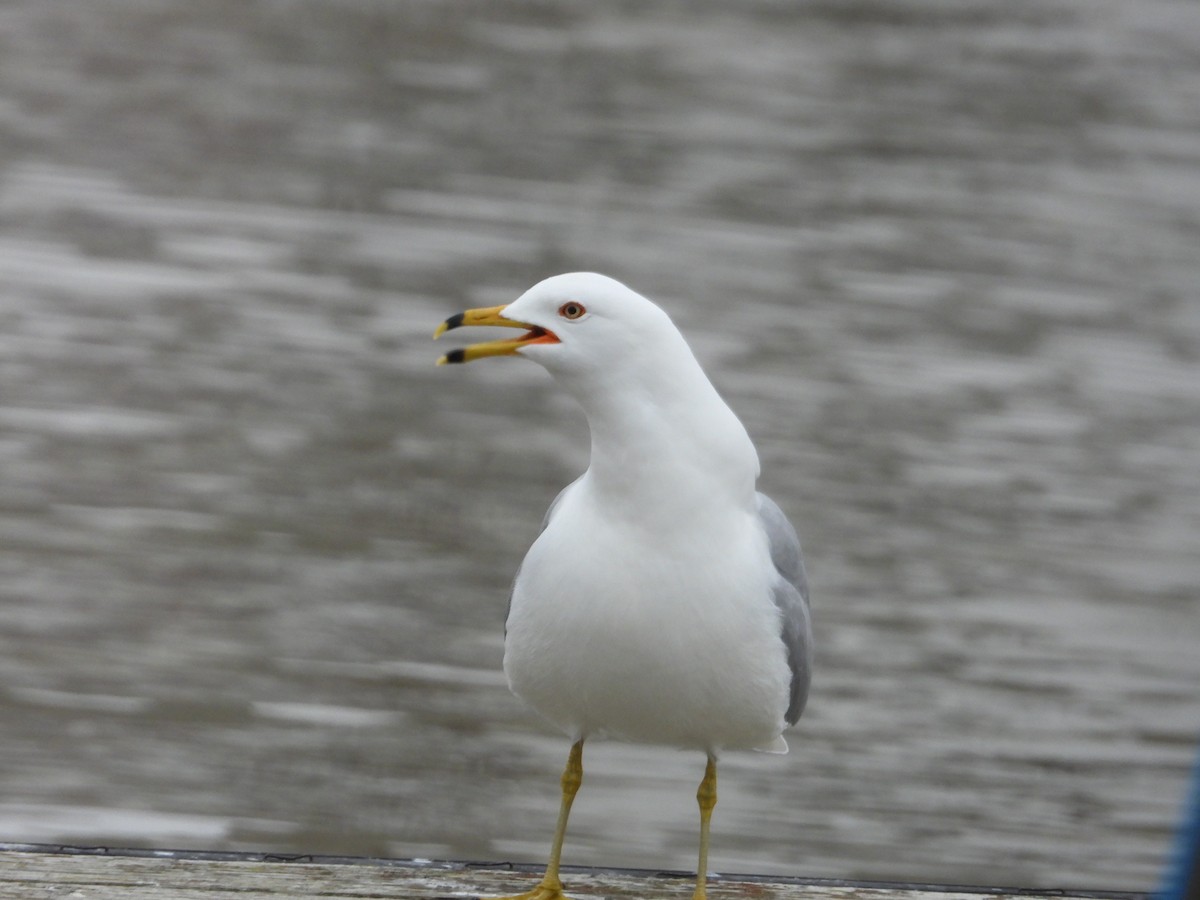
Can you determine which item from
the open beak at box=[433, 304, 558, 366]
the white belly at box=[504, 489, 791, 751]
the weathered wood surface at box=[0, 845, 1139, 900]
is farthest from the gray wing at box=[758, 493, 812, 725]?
the open beak at box=[433, 304, 558, 366]

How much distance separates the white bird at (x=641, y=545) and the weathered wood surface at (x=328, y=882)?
0.24 metres

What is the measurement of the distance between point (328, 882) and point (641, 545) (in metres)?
0.52

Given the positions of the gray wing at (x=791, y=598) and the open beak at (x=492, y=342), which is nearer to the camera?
the open beak at (x=492, y=342)

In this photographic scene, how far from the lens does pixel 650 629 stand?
1466 mm

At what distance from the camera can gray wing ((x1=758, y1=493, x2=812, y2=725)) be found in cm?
159

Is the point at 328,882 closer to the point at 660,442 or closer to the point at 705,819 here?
the point at 705,819

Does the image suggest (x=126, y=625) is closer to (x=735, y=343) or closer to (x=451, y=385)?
(x=451, y=385)

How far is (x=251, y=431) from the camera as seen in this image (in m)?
4.17

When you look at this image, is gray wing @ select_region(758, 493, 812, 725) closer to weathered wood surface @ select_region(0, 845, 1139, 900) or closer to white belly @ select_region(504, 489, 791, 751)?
white belly @ select_region(504, 489, 791, 751)

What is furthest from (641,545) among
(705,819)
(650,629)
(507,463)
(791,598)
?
(507,463)

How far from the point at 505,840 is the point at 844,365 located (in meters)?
2.32

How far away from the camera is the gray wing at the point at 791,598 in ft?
5.23

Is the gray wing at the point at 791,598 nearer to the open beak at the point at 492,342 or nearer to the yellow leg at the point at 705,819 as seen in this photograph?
the yellow leg at the point at 705,819

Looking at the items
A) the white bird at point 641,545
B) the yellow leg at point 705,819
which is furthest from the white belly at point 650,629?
the yellow leg at point 705,819
